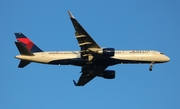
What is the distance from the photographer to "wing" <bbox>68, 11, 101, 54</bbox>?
66.4m

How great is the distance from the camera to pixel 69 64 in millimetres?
75188

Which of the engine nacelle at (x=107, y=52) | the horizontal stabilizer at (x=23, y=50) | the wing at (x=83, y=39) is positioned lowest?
the engine nacelle at (x=107, y=52)

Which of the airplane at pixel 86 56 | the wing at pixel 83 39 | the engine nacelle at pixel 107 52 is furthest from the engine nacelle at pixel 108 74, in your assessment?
the wing at pixel 83 39

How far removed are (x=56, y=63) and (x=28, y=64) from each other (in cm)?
552

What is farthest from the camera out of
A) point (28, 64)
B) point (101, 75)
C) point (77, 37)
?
point (101, 75)

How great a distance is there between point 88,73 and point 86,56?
877cm

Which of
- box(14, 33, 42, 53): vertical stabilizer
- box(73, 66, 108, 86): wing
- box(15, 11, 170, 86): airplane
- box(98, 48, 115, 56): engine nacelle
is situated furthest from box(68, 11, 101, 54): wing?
box(14, 33, 42, 53): vertical stabilizer

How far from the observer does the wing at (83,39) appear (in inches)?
2616

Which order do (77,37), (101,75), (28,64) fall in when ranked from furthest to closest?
(101,75)
(28,64)
(77,37)

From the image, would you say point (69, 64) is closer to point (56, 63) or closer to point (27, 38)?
point (56, 63)

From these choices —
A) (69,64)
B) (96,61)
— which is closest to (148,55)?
(96,61)

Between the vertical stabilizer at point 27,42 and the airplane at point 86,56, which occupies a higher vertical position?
the vertical stabilizer at point 27,42

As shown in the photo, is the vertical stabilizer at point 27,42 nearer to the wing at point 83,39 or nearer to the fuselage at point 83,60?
the fuselage at point 83,60

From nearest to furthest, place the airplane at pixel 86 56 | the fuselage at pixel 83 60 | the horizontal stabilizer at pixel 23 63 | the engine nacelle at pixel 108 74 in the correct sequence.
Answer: the airplane at pixel 86 56 < the horizontal stabilizer at pixel 23 63 < the fuselage at pixel 83 60 < the engine nacelle at pixel 108 74
